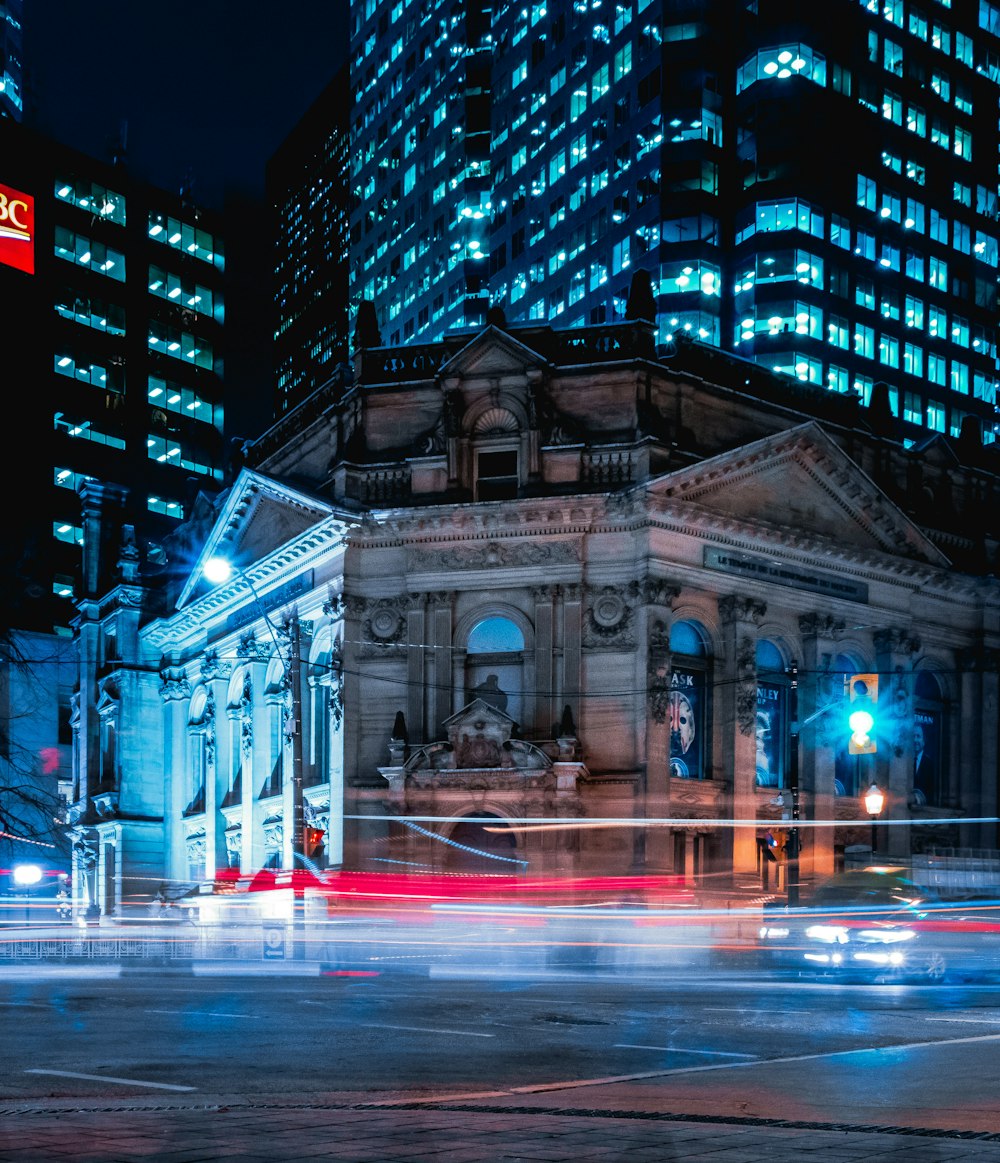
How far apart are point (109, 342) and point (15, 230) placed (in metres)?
96.9

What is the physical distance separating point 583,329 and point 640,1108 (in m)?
40.5

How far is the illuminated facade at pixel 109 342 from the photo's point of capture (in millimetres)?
100812

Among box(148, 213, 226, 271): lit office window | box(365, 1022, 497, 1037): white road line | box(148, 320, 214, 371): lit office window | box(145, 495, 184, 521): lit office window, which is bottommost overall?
box(365, 1022, 497, 1037): white road line

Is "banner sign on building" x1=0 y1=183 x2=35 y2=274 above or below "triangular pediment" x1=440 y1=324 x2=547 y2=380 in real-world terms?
below

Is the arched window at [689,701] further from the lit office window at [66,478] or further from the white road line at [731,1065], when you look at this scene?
the lit office window at [66,478]

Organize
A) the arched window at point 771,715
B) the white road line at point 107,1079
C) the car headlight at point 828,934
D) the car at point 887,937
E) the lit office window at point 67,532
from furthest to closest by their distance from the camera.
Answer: the lit office window at point 67,532
the arched window at point 771,715
the car headlight at point 828,934
the car at point 887,937
the white road line at point 107,1079

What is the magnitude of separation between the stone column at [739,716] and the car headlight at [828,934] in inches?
666

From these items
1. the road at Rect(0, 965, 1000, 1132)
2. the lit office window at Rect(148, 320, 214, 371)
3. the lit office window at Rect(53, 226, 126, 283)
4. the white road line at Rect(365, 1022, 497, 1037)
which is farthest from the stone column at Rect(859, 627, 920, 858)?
the lit office window at Rect(53, 226, 126, 283)

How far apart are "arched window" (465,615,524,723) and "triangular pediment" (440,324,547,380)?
7.49 meters

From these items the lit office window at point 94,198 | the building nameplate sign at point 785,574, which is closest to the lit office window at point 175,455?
the lit office window at point 94,198

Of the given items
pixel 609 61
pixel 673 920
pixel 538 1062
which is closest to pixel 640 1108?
pixel 538 1062

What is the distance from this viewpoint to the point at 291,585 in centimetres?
5325

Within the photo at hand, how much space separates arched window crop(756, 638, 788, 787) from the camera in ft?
164

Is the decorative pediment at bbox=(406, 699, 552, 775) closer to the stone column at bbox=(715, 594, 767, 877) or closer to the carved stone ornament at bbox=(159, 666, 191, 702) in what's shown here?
the stone column at bbox=(715, 594, 767, 877)
